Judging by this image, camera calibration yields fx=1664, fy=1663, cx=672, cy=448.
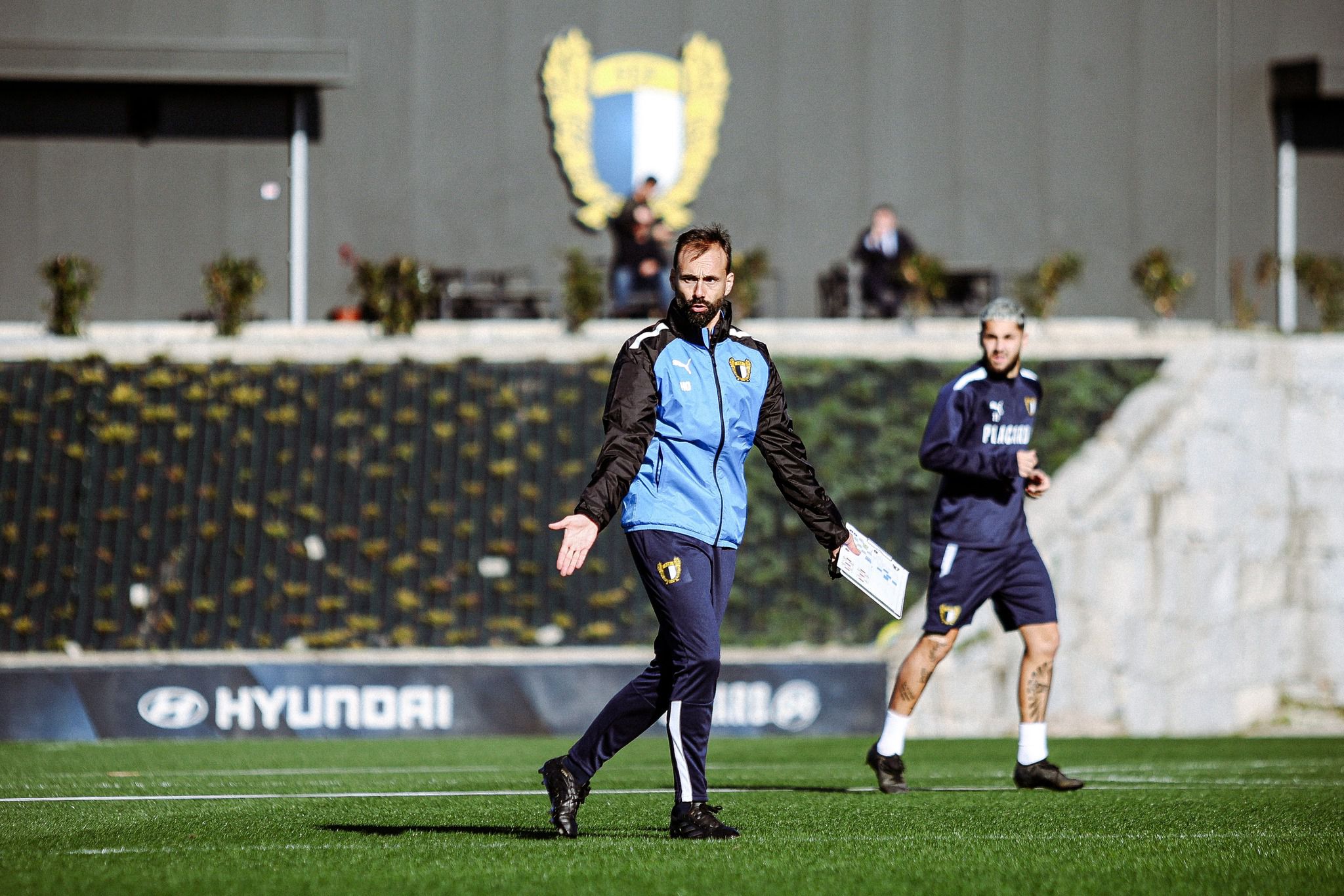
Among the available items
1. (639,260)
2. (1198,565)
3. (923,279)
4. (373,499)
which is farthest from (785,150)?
(1198,565)

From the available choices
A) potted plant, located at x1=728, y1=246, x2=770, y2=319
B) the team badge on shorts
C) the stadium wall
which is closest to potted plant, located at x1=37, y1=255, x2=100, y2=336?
the stadium wall

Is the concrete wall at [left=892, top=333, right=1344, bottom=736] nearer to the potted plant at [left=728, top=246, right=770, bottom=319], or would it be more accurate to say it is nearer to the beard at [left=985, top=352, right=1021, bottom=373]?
the potted plant at [left=728, top=246, right=770, bottom=319]

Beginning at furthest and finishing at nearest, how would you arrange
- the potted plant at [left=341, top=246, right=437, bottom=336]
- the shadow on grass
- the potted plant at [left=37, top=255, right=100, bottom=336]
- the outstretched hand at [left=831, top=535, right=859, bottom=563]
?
1. the potted plant at [left=341, top=246, right=437, bottom=336]
2. the potted plant at [left=37, top=255, right=100, bottom=336]
3. the outstretched hand at [left=831, top=535, right=859, bottom=563]
4. the shadow on grass

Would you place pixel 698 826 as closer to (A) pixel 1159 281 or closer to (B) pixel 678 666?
(B) pixel 678 666

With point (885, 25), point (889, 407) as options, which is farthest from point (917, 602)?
point (885, 25)

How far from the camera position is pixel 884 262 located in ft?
56.7

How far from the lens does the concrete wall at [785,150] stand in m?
19.5

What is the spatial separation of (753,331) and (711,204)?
181 inches

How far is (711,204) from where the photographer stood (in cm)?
2028

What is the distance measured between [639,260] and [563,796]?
11.7m

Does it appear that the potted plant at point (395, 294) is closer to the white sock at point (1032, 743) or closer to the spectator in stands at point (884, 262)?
the spectator in stands at point (884, 262)

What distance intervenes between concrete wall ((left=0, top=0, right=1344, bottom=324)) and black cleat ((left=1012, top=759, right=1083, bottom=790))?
1302 cm

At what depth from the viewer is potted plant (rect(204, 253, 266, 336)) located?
Answer: 15.9m

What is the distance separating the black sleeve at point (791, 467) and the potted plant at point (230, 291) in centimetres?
1092
